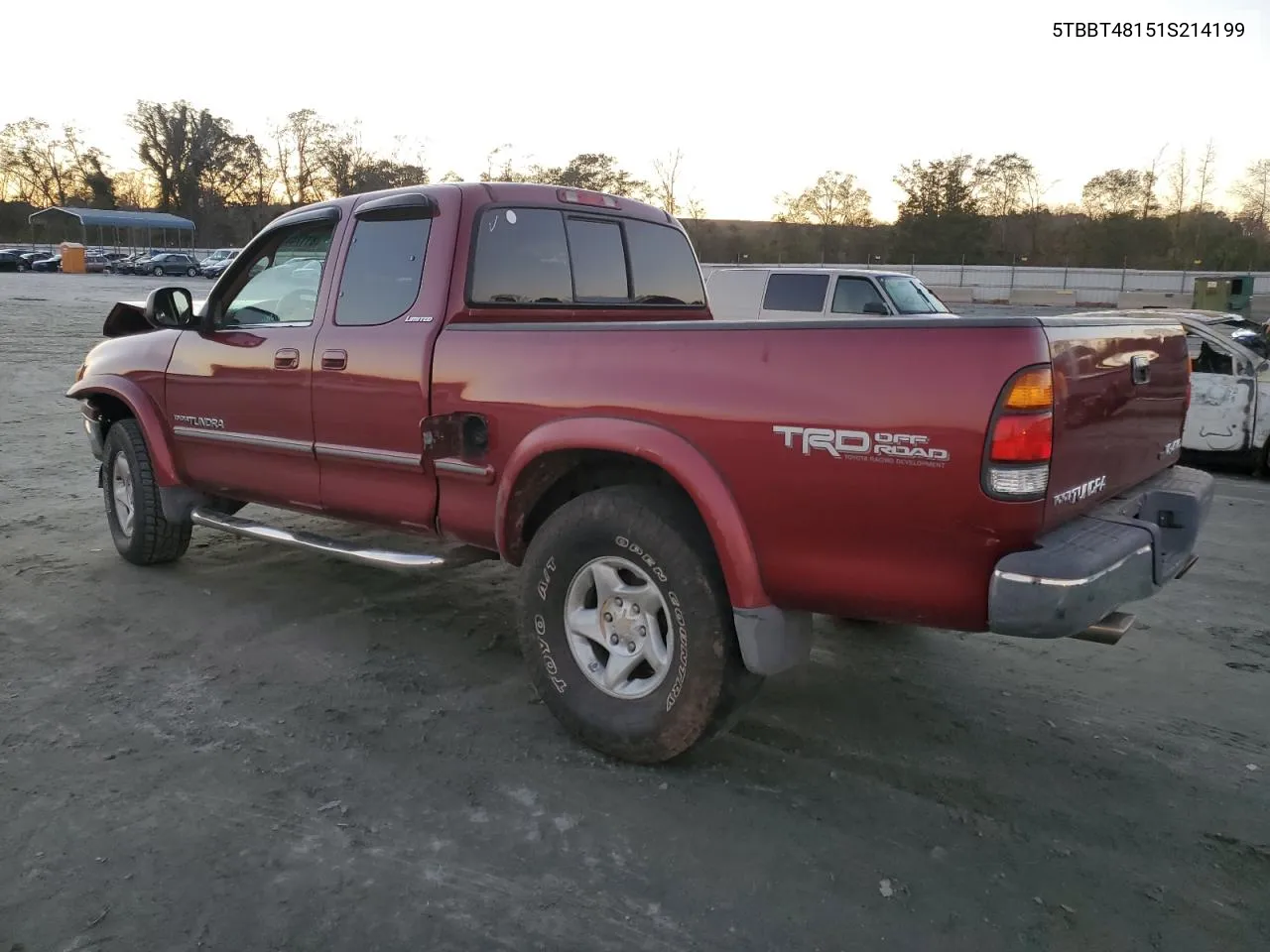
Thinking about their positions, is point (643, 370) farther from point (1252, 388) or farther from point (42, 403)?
point (42, 403)

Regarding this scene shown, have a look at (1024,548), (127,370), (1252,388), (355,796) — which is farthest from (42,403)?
(1252,388)

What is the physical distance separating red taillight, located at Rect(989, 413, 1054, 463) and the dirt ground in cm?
121

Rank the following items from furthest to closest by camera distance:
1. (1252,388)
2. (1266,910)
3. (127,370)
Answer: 1. (1252,388)
2. (127,370)
3. (1266,910)

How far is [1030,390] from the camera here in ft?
8.21

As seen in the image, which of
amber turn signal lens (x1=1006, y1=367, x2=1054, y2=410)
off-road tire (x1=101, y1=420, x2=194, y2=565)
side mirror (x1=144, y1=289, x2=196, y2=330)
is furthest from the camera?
off-road tire (x1=101, y1=420, x2=194, y2=565)

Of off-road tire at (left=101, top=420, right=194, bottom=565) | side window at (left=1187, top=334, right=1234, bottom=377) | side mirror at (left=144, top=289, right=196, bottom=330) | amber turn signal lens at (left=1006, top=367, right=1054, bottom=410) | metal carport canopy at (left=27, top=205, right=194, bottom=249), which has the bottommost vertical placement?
off-road tire at (left=101, top=420, right=194, bottom=565)

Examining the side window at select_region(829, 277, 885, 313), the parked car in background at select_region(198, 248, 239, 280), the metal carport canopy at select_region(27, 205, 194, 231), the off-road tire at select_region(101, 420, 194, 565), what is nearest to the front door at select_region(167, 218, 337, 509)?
the off-road tire at select_region(101, 420, 194, 565)

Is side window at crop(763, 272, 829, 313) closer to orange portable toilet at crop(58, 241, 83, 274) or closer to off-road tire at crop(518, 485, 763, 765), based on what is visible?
off-road tire at crop(518, 485, 763, 765)

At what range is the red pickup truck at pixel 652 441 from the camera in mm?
2586

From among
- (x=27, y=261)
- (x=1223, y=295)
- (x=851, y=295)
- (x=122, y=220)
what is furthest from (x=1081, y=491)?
(x=122, y=220)

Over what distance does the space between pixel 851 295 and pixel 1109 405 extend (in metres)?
9.81

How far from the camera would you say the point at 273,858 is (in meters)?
2.77

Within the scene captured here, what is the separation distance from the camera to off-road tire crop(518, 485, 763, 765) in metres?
3.07

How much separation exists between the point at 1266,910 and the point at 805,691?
1.76m
